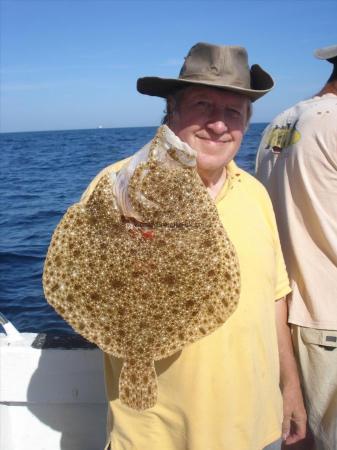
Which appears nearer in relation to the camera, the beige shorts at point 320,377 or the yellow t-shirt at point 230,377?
the yellow t-shirt at point 230,377

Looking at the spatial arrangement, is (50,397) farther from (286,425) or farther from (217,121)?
(217,121)

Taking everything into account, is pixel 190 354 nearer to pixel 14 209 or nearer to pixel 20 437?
pixel 20 437

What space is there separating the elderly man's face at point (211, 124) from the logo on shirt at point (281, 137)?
661 mm

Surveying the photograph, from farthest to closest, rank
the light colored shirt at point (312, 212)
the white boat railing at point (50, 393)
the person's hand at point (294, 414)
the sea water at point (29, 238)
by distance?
1. the sea water at point (29, 238)
2. the white boat railing at point (50, 393)
3. the person's hand at point (294, 414)
4. the light colored shirt at point (312, 212)

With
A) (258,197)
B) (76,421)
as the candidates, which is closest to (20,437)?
(76,421)

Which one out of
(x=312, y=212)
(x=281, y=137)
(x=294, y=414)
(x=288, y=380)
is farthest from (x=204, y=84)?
(x=294, y=414)

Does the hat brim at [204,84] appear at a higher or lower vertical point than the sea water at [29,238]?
higher

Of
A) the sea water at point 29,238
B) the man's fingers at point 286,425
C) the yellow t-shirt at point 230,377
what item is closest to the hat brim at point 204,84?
the yellow t-shirt at point 230,377

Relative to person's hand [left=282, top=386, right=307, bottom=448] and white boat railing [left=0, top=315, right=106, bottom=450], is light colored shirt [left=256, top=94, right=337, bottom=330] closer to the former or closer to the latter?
person's hand [left=282, top=386, right=307, bottom=448]

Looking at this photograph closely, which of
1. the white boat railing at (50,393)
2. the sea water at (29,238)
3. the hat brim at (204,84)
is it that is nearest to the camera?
the hat brim at (204,84)

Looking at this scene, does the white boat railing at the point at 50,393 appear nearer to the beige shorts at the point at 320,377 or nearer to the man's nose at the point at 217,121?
the beige shorts at the point at 320,377

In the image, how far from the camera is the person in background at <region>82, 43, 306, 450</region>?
229 centimetres

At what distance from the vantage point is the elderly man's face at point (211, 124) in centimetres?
231

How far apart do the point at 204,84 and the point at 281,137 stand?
1008 mm
